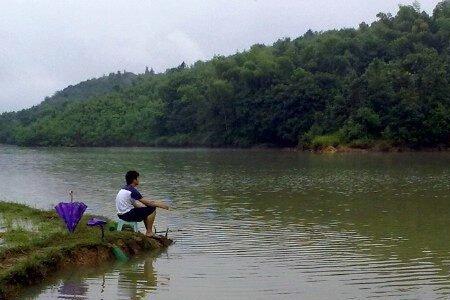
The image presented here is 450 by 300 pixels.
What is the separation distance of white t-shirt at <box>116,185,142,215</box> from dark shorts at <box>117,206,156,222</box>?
6 cm

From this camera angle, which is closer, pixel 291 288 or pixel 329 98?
pixel 291 288

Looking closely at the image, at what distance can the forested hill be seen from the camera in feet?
171

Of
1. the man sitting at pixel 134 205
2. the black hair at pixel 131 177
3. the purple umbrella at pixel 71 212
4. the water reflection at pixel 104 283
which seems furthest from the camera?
the black hair at pixel 131 177

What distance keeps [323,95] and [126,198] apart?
51.5 m

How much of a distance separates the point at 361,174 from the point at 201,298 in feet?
68.6

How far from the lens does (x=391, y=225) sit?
12836 mm

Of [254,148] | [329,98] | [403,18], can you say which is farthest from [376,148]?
[403,18]

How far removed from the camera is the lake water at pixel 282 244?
25.1 ft

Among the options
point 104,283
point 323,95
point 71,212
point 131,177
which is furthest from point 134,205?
point 323,95

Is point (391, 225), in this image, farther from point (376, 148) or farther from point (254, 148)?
point (254, 148)

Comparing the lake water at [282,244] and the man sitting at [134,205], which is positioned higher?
the man sitting at [134,205]

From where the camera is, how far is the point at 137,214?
10664 millimetres

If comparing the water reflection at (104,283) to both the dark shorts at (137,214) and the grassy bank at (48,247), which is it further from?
the dark shorts at (137,214)

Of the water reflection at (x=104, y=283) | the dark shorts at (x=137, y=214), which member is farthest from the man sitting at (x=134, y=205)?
the water reflection at (x=104, y=283)
